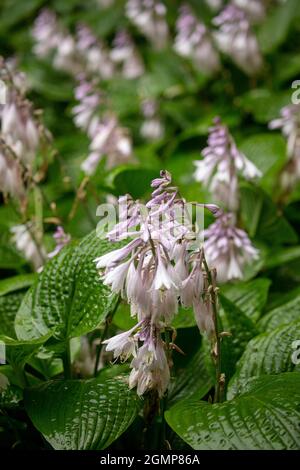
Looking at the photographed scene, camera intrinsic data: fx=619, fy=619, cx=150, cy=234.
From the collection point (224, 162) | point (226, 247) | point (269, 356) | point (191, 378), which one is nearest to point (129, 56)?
point (224, 162)

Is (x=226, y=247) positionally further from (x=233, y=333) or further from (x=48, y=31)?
(x=48, y=31)

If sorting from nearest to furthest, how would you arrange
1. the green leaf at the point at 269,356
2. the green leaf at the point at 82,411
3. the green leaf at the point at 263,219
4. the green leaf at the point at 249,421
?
the green leaf at the point at 249,421 < the green leaf at the point at 82,411 < the green leaf at the point at 269,356 < the green leaf at the point at 263,219

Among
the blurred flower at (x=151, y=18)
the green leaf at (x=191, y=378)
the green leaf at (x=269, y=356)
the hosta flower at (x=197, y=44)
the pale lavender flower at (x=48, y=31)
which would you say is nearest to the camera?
the green leaf at (x=269, y=356)

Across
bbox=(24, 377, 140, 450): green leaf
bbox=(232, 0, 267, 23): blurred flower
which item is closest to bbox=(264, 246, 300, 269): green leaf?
bbox=(24, 377, 140, 450): green leaf

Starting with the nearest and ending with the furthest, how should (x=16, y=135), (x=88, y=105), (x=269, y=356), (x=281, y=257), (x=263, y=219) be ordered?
(x=269, y=356), (x=16, y=135), (x=281, y=257), (x=263, y=219), (x=88, y=105)

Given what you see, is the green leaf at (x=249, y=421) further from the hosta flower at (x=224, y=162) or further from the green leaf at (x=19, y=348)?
the hosta flower at (x=224, y=162)

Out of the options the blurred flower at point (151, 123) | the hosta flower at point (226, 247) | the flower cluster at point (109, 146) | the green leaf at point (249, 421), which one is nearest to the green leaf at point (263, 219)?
the hosta flower at point (226, 247)
